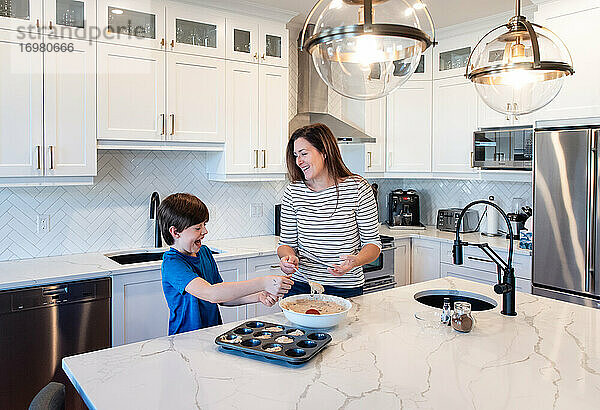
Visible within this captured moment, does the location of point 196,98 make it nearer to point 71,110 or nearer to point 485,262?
point 71,110

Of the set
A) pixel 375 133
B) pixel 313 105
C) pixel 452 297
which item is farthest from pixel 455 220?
pixel 452 297

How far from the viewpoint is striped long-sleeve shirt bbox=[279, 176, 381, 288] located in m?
2.40

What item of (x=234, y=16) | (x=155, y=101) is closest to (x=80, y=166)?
(x=155, y=101)

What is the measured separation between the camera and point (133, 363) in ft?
5.07

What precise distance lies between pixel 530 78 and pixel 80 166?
7.81ft

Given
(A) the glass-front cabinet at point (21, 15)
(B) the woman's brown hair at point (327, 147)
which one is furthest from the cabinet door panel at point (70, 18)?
(B) the woman's brown hair at point (327, 147)

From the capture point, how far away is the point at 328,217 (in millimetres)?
2412

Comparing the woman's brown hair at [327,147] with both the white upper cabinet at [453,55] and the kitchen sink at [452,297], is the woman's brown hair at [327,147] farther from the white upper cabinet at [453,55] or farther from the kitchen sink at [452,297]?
the white upper cabinet at [453,55]

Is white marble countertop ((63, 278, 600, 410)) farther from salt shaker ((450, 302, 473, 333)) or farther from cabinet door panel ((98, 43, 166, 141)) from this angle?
cabinet door panel ((98, 43, 166, 141))

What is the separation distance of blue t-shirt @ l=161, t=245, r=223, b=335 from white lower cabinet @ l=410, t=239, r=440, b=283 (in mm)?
2558

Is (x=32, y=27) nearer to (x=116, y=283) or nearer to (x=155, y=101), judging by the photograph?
(x=155, y=101)

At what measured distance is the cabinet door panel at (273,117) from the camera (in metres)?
3.79

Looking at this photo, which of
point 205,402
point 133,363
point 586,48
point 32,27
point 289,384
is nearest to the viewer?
point 205,402

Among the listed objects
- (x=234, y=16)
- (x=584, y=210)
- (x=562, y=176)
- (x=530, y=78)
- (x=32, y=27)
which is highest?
(x=234, y=16)
